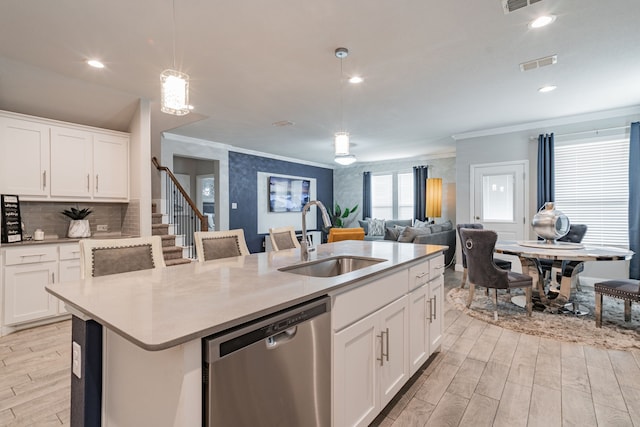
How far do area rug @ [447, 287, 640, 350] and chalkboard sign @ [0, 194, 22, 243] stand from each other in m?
4.95

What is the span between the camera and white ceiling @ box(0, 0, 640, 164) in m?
2.26

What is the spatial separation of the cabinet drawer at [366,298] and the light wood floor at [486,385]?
2.30ft

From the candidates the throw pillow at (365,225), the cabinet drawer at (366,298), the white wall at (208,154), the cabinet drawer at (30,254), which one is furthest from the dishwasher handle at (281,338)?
the throw pillow at (365,225)

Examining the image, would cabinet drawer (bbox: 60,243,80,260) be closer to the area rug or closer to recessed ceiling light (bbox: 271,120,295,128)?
recessed ceiling light (bbox: 271,120,295,128)

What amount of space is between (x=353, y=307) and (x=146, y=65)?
3.00 m

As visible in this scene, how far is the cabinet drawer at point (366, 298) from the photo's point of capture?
145cm

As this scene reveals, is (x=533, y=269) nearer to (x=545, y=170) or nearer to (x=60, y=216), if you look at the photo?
(x=545, y=170)

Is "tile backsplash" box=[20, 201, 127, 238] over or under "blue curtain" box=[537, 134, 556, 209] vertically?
under

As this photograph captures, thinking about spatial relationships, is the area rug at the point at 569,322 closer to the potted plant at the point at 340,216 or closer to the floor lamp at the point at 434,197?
the floor lamp at the point at 434,197

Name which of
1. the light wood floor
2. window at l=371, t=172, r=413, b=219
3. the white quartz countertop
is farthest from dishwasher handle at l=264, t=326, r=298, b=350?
window at l=371, t=172, r=413, b=219

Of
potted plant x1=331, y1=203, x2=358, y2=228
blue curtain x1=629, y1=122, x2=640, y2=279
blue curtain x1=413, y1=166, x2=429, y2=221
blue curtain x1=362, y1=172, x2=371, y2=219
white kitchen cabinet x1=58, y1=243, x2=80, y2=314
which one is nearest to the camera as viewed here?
white kitchen cabinet x1=58, y1=243, x2=80, y2=314

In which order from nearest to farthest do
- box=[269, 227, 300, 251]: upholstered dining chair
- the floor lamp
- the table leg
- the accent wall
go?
box=[269, 227, 300, 251]: upholstered dining chair, the table leg, the accent wall, the floor lamp

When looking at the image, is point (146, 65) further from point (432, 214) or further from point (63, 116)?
point (432, 214)

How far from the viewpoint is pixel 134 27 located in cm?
240
